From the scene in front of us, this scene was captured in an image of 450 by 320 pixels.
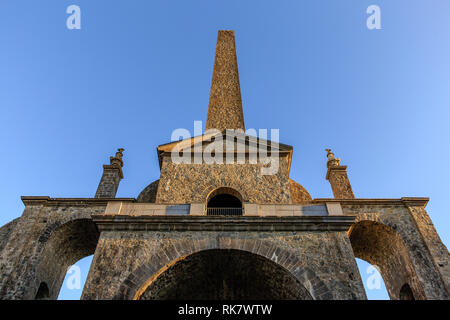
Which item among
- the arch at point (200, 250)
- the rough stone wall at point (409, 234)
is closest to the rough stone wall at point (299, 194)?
the rough stone wall at point (409, 234)

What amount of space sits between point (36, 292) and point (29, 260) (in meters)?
1.27

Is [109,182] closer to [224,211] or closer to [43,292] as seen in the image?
[43,292]

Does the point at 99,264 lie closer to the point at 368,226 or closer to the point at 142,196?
the point at 142,196

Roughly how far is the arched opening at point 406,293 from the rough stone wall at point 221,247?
220 inches

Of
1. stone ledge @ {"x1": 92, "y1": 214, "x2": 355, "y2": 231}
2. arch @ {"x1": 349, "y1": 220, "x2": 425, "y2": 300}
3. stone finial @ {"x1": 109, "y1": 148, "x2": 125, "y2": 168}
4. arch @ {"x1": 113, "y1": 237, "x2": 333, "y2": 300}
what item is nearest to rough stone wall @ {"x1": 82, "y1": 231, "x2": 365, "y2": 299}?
arch @ {"x1": 113, "y1": 237, "x2": 333, "y2": 300}

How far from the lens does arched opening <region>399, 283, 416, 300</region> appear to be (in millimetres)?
14812

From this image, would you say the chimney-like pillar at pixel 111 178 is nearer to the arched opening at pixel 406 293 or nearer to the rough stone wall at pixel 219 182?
the rough stone wall at pixel 219 182

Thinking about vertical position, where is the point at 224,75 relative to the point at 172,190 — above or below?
above

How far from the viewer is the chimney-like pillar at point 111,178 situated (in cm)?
1722

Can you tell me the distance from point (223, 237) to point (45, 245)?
7.77m

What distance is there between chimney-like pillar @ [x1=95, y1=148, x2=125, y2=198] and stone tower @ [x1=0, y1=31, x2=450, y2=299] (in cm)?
5

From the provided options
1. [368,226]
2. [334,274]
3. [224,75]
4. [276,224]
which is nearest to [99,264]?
[276,224]

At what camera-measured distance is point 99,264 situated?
36.0 feet

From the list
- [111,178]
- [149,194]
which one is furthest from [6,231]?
[149,194]
